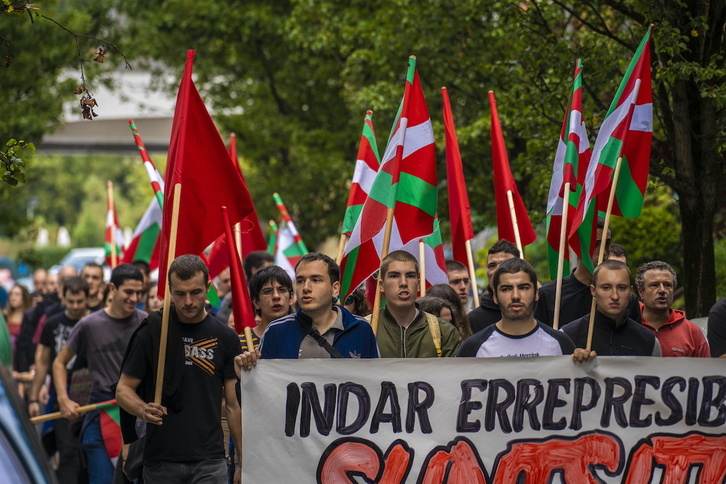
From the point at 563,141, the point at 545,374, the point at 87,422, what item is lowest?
the point at 87,422

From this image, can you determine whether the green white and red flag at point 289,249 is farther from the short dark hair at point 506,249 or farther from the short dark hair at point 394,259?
the short dark hair at point 394,259

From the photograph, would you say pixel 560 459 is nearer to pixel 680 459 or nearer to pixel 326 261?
pixel 680 459

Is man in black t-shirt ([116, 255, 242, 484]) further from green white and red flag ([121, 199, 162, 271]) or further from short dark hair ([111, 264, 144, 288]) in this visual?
green white and red flag ([121, 199, 162, 271])

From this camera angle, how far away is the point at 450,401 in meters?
6.27

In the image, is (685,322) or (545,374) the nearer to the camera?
(545,374)

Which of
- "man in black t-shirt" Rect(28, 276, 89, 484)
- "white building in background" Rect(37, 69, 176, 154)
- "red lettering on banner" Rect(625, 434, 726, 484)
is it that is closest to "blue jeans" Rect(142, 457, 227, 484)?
"red lettering on banner" Rect(625, 434, 726, 484)

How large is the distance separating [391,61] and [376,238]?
8942mm

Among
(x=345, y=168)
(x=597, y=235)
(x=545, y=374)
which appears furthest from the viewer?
(x=345, y=168)

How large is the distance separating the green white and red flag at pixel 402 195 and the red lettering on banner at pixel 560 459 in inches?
77.1

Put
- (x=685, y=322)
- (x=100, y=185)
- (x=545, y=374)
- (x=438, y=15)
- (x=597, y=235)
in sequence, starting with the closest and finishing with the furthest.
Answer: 1. (x=545, y=374)
2. (x=685, y=322)
3. (x=597, y=235)
4. (x=438, y=15)
5. (x=100, y=185)

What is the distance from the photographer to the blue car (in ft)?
9.38

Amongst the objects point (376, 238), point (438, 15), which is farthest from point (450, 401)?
point (438, 15)

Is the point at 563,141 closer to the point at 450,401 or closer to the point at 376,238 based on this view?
the point at 376,238

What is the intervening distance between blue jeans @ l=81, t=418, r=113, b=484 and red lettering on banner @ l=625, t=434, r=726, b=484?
4.11 metres
